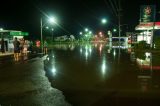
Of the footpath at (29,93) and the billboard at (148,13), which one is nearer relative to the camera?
the footpath at (29,93)

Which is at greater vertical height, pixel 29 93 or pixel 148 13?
pixel 148 13

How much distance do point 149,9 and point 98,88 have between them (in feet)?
98.5

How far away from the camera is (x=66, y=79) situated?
12.2 m

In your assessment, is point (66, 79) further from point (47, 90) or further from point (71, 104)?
point (71, 104)

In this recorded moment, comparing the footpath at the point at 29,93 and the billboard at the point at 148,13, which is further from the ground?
the billboard at the point at 148,13

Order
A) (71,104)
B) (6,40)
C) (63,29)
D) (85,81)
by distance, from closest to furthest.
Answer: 1. (71,104)
2. (85,81)
3. (6,40)
4. (63,29)

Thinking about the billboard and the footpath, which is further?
the billboard

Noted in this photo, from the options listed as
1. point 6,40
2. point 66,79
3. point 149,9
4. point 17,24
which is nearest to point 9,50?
point 6,40

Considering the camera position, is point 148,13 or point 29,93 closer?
point 29,93

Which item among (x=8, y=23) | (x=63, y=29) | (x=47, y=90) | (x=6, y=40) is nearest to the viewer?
(x=47, y=90)

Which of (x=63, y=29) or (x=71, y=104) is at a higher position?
(x=63, y=29)

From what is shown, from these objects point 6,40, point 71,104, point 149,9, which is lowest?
point 71,104

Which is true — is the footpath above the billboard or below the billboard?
below

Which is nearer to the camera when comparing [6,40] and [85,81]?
[85,81]
